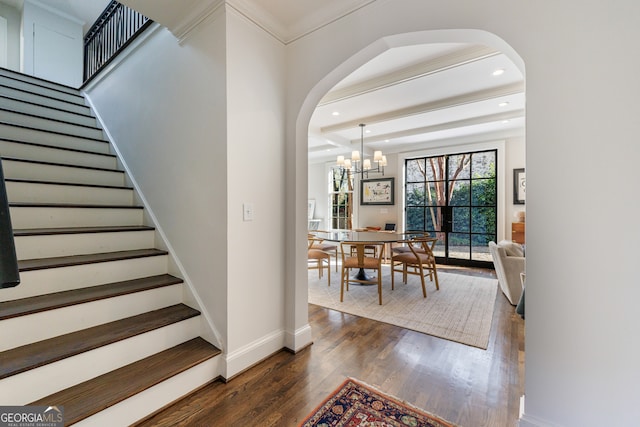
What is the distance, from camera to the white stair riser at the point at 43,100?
3305 millimetres

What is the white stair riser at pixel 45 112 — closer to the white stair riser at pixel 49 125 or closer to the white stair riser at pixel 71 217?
the white stair riser at pixel 49 125

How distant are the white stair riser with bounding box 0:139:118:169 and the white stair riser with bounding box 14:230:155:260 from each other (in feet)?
4.22

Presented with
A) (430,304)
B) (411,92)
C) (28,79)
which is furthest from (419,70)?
(28,79)

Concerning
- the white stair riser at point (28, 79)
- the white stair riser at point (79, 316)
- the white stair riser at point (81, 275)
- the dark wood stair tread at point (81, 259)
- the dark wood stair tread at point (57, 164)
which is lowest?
the white stair riser at point (79, 316)

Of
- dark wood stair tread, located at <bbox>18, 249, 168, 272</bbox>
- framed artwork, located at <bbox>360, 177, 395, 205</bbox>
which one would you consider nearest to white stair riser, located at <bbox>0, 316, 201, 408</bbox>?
dark wood stair tread, located at <bbox>18, 249, 168, 272</bbox>

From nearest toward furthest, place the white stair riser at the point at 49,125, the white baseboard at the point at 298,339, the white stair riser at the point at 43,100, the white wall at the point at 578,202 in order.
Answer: the white wall at the point at 578,202 < the white baseboard at the point at 298,339 < the white stair riser at the point at 49,125 < the white stair riser at the point at 43,100

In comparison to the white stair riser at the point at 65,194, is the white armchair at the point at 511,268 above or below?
below

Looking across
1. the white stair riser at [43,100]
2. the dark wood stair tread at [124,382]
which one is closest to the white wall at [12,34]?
the white stair riser at [43,100]

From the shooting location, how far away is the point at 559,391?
4.13 ft

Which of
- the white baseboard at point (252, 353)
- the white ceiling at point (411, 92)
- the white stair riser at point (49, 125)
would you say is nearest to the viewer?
the white baseboard at point (252, 353)

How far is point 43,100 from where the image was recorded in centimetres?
351

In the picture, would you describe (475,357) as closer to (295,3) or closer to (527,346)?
(527,346)

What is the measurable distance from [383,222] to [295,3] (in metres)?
5.19

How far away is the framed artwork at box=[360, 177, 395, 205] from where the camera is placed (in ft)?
21.1
